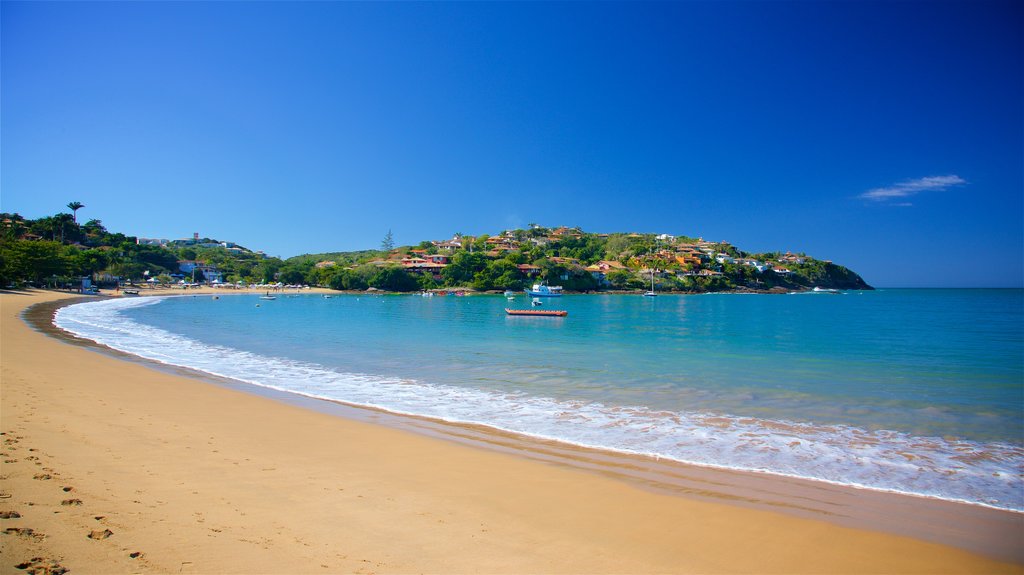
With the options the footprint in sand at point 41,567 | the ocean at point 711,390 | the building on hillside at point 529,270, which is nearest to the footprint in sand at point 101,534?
the footprint in sand at point 41,567

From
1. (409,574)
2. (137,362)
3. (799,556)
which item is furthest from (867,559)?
(137,362)

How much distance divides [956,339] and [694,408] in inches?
893

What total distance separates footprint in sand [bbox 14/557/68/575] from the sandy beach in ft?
0.04

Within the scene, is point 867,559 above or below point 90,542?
below

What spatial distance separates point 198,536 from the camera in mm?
3516

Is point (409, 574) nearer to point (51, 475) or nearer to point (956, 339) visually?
point (51, 475)

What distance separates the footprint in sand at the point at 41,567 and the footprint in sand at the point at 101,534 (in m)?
0.41

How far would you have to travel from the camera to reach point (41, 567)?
9.22ft

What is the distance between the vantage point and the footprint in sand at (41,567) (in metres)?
2.77

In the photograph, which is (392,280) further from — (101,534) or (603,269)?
(101,534)

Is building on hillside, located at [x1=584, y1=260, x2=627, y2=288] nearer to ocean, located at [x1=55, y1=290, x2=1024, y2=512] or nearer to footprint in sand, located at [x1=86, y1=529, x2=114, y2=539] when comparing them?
ocean, located at [x1=55, y1=290, x2=1024, y2=512]

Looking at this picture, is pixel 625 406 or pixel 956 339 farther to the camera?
pixel 956 339

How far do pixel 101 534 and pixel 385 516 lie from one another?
6.45 ft

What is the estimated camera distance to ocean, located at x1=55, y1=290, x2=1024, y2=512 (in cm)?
659
